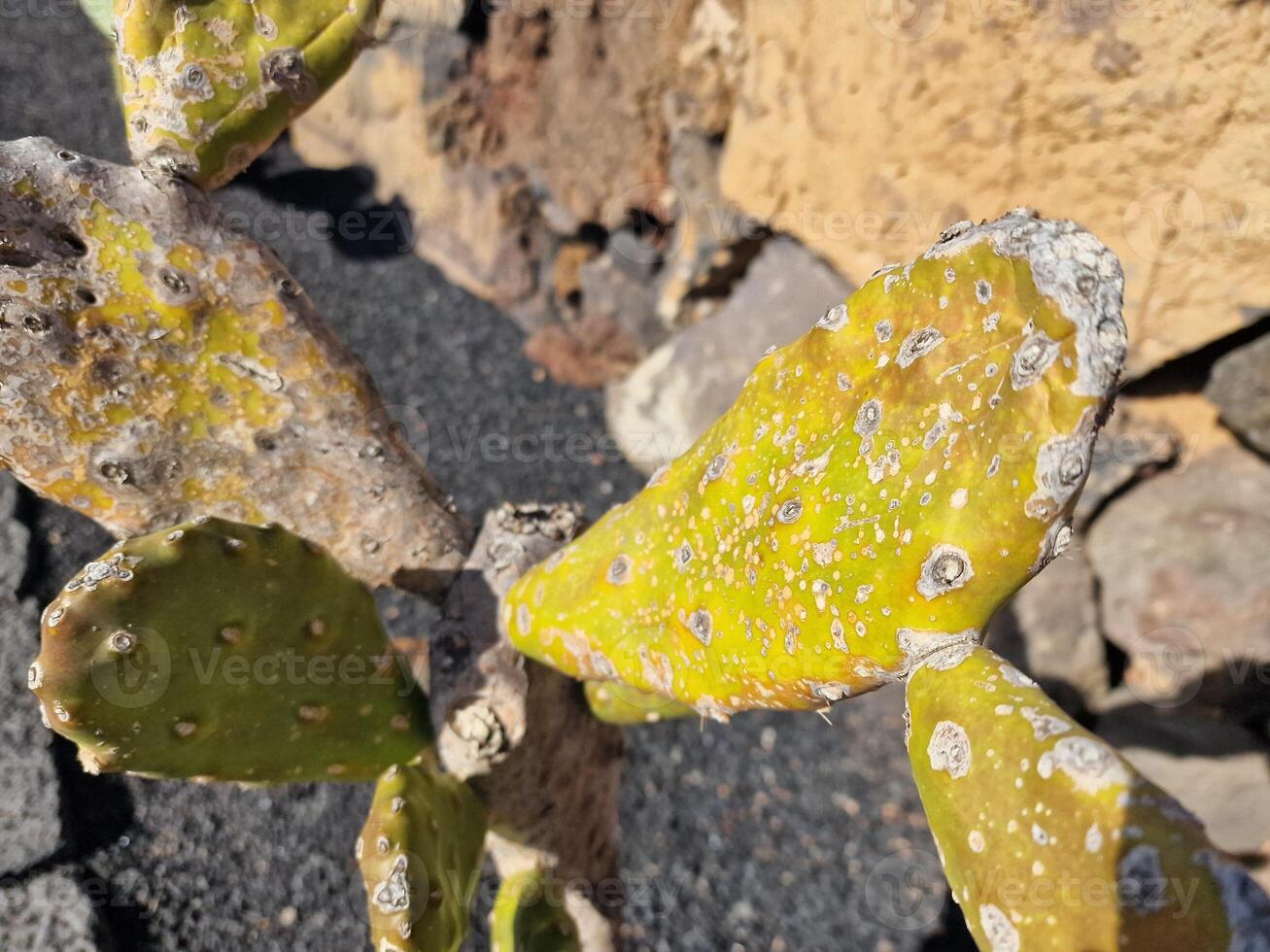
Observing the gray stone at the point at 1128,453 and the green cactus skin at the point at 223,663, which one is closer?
the green cactus skin at the point at 223,663

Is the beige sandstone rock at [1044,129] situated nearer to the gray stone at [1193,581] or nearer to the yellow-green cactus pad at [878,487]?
the gray stone at [1193,581]

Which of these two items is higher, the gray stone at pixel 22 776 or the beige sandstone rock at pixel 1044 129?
the beige sandstone rock at pixel 1044 129

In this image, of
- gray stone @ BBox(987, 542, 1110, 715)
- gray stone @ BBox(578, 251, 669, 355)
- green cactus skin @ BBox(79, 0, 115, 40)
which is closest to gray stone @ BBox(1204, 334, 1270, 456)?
gray stone @ BBox(987, 542, 1110, 715)

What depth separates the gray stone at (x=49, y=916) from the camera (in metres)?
1.44

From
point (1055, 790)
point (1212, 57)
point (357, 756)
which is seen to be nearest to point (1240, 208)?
point (1212, 57)

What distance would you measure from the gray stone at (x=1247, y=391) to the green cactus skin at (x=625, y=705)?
1.64 meters

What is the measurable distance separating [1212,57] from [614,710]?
67.8 inches

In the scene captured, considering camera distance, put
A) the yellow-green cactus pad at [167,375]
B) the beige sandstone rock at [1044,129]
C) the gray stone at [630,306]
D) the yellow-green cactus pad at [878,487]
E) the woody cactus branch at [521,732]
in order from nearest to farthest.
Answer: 1. the yellow-green cactus pad at [878,487]
2. the yellow-green cactus pad at [167,375]
3. the woody cactus branch at [521,732]
4. the beige sandstone rock at [1044,129]
5. the gray stone at [630,306]

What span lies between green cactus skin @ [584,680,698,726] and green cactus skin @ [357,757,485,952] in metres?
0.26

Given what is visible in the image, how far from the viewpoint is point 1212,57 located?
1.81m

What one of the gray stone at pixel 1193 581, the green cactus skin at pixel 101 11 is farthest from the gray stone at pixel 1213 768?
the green cactus skin at pixel 101 11

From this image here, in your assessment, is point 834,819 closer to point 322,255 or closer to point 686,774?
point 686,774

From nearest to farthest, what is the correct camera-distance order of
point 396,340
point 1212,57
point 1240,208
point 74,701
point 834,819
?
point 74,701 < point 1212,57 < point 1240,208 < point 834,819 < point 396,340

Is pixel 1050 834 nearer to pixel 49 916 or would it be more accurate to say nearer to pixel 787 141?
pixel 49 916
